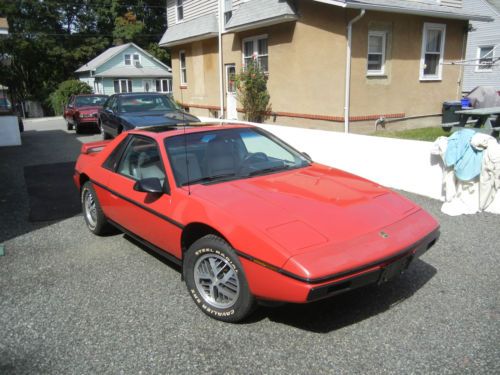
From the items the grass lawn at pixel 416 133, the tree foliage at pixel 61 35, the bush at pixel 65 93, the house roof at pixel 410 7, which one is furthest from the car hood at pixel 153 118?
the tree foliage at pixel 61 35

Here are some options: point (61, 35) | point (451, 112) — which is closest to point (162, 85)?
point (61, 35)

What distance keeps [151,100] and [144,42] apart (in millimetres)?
46747

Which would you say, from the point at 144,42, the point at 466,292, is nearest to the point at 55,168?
the point at 466,292

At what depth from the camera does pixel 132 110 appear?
1193 centimetres

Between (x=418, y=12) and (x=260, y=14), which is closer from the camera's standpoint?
(x=418, y=12)

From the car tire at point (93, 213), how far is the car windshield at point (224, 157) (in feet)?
5.11

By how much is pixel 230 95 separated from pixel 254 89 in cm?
289

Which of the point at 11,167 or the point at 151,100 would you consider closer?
the point at 11,167

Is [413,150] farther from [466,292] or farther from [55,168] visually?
[55,168]

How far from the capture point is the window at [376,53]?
42.0 ft

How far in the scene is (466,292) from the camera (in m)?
3.72

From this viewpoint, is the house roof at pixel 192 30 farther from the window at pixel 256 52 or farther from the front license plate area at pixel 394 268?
the front license plate area at pixel 394 268

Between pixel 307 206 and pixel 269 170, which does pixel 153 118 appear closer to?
pixel 269 170

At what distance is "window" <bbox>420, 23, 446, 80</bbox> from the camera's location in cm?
1398
